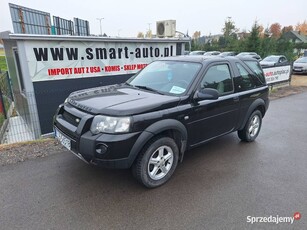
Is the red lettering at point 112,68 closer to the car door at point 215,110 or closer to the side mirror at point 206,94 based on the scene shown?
the car door at point 215,110

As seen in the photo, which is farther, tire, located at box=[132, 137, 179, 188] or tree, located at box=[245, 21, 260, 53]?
tree, located at box=[245, 21, 260, 53]

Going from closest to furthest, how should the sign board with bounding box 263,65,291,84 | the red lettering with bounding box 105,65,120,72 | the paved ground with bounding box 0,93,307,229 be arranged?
the paved ground with bounding box 0,93,307,229, the red lettering with bounding box 105,65,120,72, the sign board with bounding box 263,65,291,84

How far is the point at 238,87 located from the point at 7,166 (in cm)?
422

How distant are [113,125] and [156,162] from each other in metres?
0.85

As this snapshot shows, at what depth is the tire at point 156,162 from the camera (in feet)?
9.75

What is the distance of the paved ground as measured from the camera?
8.48 ft

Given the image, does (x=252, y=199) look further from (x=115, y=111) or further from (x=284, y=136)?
(x=284, y=136)

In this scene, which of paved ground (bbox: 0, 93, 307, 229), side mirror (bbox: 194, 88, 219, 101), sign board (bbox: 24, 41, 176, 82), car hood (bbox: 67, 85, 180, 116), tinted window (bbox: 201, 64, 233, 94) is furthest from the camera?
sign board (bbox: 24, 41, 176, 82)

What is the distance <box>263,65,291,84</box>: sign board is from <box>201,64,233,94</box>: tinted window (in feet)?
24.6

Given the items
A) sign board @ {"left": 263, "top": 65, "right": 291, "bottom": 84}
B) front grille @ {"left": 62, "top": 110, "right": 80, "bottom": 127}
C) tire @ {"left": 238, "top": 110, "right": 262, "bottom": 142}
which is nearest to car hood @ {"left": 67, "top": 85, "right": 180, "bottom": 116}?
front grille @ {"left": 62, "top": 110, "right": 80, "bottom": 127}

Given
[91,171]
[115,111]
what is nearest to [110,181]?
[91,171]

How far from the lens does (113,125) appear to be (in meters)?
Answer: 2.76
